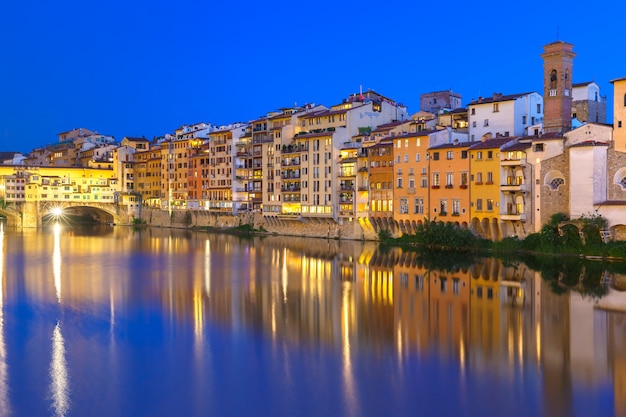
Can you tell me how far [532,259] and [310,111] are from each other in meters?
28.0

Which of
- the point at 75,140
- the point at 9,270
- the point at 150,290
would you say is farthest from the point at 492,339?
the point at 75,140

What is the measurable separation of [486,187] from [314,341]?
24.2 meters

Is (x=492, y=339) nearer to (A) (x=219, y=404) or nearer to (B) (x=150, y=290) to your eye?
(A) (x=219, y=404)

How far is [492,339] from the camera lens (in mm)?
18016

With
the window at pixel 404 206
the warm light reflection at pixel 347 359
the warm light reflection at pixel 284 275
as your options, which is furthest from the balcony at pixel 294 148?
the warm light reflection at pixel 347 359

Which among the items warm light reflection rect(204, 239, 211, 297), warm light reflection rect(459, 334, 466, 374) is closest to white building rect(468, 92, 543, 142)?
warm light reflection rect(204, 239, 211, 297)

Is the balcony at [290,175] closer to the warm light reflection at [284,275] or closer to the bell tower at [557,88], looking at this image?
the warm light reflection at [284,275]

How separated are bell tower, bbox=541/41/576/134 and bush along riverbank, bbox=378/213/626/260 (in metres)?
6.12

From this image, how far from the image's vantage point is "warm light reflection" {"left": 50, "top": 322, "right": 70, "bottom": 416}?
13.0 m

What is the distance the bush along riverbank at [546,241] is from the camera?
33.1 meters

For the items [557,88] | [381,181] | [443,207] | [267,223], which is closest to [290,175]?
[267,223]

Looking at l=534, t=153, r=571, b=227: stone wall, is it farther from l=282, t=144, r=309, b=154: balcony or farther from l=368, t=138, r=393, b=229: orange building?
l=282, t=144, r=309, b=154: balcony

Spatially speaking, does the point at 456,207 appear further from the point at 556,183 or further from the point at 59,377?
the point at 59,377

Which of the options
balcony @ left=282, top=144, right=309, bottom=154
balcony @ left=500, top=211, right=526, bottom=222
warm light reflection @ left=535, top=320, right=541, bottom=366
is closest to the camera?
warm light reflection @ left=535, top=320, right=541, bottom=366
